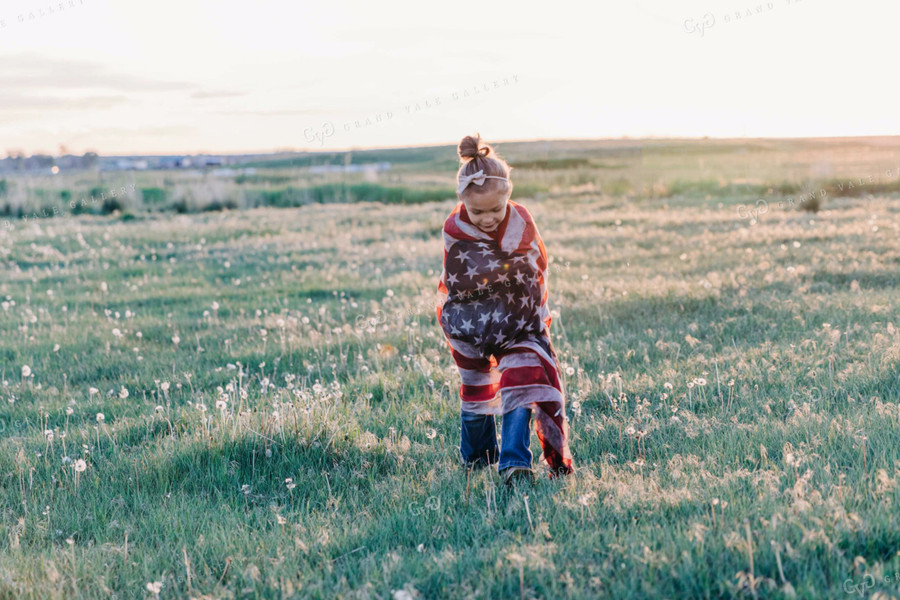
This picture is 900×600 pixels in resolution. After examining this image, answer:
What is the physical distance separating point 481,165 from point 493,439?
1594 mm

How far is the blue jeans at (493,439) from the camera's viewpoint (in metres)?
3.98

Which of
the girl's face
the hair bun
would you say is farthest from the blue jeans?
the hair bun

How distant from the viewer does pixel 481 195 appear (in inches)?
156

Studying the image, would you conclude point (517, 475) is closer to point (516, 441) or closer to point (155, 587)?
point (516, 441)

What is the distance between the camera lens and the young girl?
3.99 m

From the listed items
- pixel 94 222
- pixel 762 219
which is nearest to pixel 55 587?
pixel 762 219

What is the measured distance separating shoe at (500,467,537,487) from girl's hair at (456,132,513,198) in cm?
145

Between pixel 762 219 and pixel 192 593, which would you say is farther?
pixel 762 219

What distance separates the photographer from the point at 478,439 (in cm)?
437

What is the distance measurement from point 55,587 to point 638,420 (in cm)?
338

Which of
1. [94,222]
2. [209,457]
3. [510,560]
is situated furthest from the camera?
[94,222]

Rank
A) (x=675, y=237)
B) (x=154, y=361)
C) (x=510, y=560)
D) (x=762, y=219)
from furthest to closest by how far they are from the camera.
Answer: (x=762, y=219) → (x=675, y=237) → (x=154, y=361) → (x=510, y=560)

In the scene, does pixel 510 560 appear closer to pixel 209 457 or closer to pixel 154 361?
pixel 209 457

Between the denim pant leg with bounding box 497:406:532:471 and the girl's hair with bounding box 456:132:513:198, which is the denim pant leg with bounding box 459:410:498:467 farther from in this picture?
the girl's hair with bounding box 456:132:513:198
